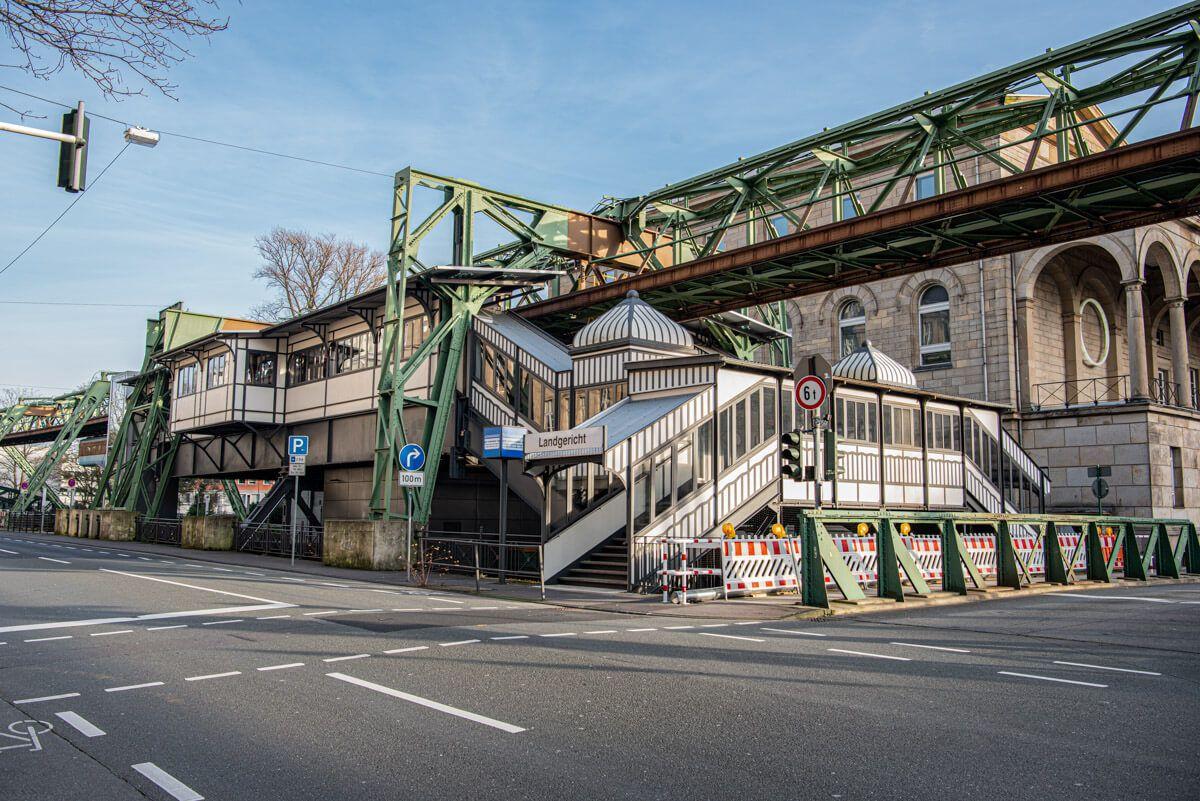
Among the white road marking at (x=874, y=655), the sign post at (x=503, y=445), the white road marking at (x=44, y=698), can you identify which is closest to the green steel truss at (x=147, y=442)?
the sign post at (x=503, y=445)

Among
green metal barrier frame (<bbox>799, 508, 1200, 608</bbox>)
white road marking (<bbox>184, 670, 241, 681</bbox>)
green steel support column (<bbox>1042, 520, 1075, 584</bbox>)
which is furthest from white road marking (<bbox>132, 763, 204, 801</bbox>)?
green steel support column (<bbox>1042, 520, 1075, 584</bbox>)

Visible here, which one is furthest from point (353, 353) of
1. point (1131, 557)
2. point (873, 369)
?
point (1131, 557)

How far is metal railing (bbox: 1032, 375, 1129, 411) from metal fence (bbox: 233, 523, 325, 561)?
2743cm

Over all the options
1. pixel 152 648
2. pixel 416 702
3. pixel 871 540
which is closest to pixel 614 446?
pixel 871 540

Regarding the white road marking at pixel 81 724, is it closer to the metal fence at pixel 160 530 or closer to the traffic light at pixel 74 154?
the traffic light at pixel 74 154

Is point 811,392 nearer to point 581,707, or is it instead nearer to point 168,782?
point 581,707

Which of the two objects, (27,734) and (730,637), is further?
(730,637)

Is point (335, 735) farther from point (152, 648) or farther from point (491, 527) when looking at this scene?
point (491, 527)

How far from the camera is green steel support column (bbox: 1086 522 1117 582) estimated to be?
837 inches

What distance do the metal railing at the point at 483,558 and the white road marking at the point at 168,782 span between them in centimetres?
1306

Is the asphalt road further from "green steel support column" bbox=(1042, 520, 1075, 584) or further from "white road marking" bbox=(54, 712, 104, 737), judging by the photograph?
"green steel support column" bbox=(1042, 520, 1075, 584)

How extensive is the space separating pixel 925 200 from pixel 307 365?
78.5 feet

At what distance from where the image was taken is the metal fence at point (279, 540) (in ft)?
100

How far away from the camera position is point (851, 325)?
45156 millimetres
